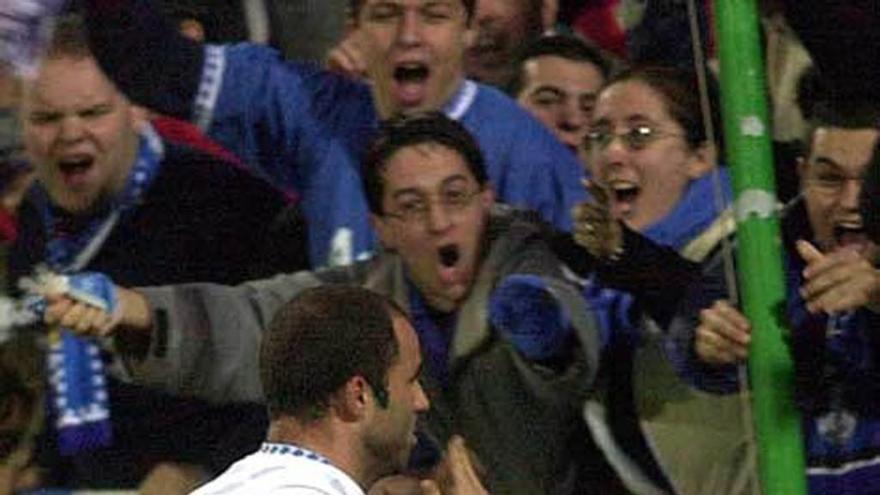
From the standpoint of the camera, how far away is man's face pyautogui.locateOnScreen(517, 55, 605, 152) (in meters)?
4.89

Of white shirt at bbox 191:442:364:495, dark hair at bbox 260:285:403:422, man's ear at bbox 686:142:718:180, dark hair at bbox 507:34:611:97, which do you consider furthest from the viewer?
dark hair at bbox 507:34:611:97

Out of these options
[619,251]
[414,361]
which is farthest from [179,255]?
[414,361]

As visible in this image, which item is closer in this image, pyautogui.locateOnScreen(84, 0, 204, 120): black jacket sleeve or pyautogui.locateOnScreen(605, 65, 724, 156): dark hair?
pyautogui.locateOnScreen(605, 65, 724, 156): dark hair

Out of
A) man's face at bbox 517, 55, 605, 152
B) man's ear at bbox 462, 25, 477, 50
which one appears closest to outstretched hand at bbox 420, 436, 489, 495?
man's face at bbox 517, 55, 605, 152

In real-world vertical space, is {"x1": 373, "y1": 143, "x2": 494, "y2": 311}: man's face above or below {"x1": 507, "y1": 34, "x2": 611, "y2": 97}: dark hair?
below

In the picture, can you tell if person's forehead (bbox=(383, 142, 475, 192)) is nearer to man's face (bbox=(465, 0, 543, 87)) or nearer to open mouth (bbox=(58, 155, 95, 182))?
man's face (bbox=(465, 0, 543, 87))

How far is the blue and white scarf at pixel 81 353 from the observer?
15.8 feet

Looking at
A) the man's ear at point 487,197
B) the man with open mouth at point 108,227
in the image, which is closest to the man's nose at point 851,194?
the man's ear at point 487,197

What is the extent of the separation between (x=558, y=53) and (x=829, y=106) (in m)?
0.48

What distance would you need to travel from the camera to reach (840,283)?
14.6ft

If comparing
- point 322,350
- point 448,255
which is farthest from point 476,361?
point 322,350

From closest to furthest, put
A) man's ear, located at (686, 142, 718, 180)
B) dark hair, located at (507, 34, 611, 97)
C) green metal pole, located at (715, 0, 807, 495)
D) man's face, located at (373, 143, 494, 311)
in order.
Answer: green metal pole, located at (715, 0, 807, 495)
man's ear, located at (686, 142, 718, 180)
man's face, located at (373, 143, 494, 311)
dark hair, located at (507, 34, 611, 97)

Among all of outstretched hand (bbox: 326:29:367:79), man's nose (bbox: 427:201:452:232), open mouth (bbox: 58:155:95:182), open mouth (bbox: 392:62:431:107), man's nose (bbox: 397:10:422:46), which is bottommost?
man's nose (bbox: 427:201:452:232)

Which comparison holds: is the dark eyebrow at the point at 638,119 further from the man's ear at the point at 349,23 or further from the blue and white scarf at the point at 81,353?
the blue and white scarf at the point at 81,353
